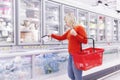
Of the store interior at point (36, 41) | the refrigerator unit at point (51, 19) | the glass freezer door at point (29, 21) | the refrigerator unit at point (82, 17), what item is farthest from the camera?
the refrigerator unit at point (82, 17)

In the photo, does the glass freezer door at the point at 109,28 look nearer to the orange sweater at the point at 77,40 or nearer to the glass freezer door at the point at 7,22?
the glass freezer door at the point at 7,22

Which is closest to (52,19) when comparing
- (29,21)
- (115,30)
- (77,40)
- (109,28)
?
(29,21)

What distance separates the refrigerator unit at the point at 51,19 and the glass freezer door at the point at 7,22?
0.83 metres

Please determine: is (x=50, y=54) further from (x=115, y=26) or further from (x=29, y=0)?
(x=115, y=26)

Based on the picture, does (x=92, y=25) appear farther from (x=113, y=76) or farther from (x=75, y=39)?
(x=75, y=39)

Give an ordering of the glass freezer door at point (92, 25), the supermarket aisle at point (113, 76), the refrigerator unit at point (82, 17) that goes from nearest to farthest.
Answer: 1. the supermarket aisle at point (113, 76)
2. the refrigerator unit at point (82, 17)
3. the glass freezer door at point (92, 25)

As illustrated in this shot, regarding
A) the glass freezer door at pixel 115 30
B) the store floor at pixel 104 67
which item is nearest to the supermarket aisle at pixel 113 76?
the store floor at pixel 104 67

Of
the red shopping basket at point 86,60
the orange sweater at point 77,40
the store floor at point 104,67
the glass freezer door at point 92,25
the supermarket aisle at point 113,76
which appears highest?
the glass freezer door at point 92,25

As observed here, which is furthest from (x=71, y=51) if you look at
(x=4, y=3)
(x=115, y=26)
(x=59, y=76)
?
(x=115, y=26)

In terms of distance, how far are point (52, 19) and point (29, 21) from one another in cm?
70

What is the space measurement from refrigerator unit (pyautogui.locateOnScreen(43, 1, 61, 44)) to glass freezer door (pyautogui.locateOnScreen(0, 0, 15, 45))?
0.83m

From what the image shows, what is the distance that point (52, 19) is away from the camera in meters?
5.09

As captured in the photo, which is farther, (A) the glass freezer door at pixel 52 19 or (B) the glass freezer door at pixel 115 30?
(B) the glass freezer door at pixel 115 30

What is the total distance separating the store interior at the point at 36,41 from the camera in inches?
135
